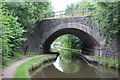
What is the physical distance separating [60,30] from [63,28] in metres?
1.06

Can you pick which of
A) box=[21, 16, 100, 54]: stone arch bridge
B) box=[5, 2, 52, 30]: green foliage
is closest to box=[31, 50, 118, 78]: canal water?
box=[21, 16, 100, 54]: stone arch bridge

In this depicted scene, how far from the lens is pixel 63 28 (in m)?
13.3

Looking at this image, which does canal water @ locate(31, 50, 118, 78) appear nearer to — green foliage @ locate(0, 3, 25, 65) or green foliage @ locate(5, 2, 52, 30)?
green foliage @ locate(0, 3, 25, 65)

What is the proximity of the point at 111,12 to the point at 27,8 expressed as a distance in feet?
25.5

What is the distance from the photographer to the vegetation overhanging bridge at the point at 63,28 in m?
11.9

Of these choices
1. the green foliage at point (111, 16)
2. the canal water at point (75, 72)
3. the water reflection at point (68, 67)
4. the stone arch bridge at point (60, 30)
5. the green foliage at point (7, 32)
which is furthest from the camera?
the stone arch bridge at point (60, 30)

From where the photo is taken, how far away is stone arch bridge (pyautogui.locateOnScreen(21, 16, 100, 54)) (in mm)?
11820

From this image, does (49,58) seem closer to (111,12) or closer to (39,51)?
(39,51)

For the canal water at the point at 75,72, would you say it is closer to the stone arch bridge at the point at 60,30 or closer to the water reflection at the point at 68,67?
the water reflection at the point at 68,67

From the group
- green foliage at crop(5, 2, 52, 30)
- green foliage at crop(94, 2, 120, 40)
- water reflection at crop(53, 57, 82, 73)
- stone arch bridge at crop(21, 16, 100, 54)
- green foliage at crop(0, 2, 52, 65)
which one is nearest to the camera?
green foliage at crop(94, 2, 120, 40)

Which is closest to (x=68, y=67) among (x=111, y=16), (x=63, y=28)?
(x=63, y=28)

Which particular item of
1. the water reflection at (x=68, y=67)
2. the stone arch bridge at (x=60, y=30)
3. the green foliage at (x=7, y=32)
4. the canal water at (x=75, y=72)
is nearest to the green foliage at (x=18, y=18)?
the green foliage at (x=7, y=32)

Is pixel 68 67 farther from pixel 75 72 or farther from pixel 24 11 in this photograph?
pixel 24 11

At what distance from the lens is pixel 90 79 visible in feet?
22.3
